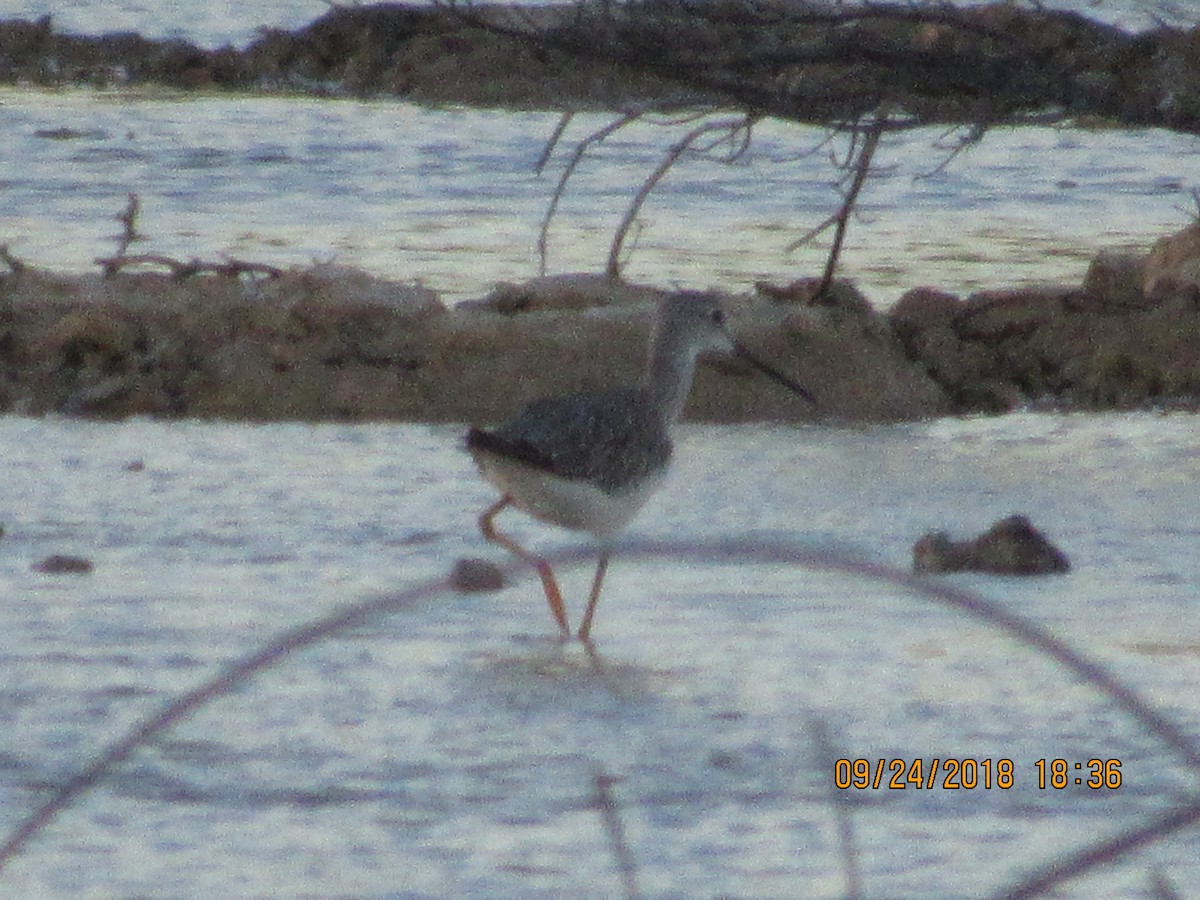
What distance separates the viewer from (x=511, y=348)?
8.40m

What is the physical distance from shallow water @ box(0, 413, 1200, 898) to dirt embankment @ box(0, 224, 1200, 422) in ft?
2.07

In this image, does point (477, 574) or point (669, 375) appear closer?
point (477, 574)

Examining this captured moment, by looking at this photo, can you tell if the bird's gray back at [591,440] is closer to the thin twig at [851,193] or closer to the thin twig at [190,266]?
the thin twig at [851,193]

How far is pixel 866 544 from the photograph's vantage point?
638 centimetres

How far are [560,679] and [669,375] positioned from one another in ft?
5.56

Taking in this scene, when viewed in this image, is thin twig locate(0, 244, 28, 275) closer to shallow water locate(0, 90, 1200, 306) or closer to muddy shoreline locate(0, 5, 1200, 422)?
muddy shoreline locate(0, 5, 1200, 422)

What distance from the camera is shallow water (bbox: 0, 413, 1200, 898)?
13.1ft

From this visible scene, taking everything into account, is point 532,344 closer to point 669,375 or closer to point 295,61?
point 669,375

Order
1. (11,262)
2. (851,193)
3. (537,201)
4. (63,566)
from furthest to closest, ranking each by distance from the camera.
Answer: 1. (537,201)
2. (11,262)
3. (851,193)
4. (63,566)

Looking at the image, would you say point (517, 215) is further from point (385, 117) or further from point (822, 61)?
point (385, 117)
